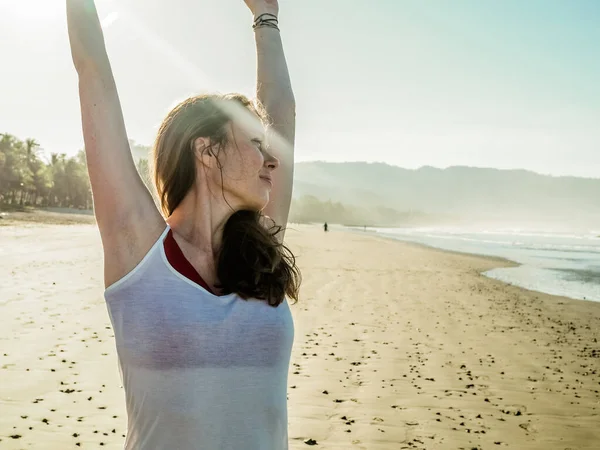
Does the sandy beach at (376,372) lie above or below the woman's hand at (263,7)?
below

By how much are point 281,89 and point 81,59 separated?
82 centimetres

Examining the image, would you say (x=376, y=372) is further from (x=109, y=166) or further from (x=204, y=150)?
(x=109, y=166)

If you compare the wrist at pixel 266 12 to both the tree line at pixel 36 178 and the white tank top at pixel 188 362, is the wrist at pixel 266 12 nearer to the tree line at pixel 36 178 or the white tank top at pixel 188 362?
the white tank top at pixel 188 362

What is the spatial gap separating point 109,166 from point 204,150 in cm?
31

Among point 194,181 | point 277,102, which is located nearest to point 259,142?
point 194,181

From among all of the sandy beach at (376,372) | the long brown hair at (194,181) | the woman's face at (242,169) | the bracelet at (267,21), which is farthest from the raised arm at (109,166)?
the sandy beach at (376,372)

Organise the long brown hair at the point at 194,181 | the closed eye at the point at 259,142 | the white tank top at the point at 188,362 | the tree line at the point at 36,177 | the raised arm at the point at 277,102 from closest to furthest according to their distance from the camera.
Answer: the white tank top at the point at 188,362 → the long brown hair at the point at 194,181 → the closed eye at the point at 259,142 → the raised arm at the point at 277,102 → the tree line at the point at 36,177

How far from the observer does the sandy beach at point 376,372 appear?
5.28 metres

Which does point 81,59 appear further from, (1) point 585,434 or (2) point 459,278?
(2) point 459,278

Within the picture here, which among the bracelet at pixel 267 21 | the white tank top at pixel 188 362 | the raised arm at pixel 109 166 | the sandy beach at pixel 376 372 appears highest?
the bracelet at pixel 267 21

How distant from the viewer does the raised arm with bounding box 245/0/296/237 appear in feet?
6.55

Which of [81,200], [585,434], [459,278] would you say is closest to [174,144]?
[585,434]

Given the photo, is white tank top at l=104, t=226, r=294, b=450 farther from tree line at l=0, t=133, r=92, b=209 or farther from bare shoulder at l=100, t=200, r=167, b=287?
tree line at l=0, t=133, r=92, b=209

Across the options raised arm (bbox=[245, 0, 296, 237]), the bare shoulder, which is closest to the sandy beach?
raised arm (bbox=[245, 0, 296, 237])
